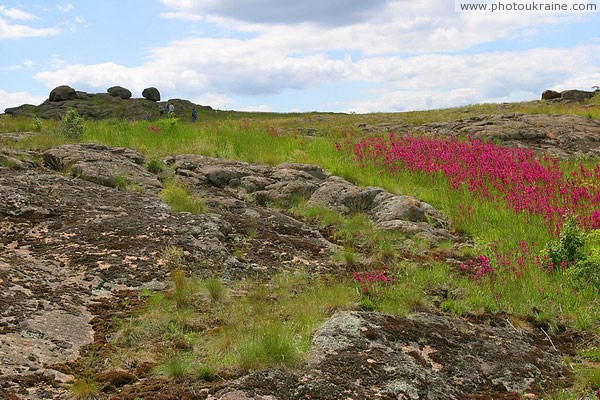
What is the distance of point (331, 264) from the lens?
7203mm

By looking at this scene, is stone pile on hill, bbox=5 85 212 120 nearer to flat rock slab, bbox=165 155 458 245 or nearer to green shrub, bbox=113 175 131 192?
flat rock slab, bbox=165 155 458 245

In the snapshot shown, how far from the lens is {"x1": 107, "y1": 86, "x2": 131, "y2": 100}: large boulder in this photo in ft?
321

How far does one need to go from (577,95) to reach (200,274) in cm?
3984

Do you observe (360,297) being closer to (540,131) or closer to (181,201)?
(181,201)

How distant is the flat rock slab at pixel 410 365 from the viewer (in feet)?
11.4

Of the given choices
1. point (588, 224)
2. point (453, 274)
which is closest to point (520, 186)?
point (588, 224)

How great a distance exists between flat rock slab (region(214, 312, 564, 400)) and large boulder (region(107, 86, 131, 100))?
100821mm

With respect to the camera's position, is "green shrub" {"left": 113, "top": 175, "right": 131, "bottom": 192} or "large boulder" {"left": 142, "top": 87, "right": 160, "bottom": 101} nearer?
"green shrub" {"left": 113, "top": 175, "right": 131, "bottom": 192}

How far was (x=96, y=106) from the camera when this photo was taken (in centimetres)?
8156

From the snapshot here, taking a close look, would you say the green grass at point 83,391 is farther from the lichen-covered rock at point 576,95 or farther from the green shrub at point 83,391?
the lichen-covered rock at point 576,95

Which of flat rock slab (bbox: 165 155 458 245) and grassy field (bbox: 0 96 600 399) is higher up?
flat rock slab (bbox: 165 155 458 245)

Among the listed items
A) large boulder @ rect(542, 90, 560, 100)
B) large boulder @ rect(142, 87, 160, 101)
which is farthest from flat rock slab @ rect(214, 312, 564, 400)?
large boulder @ rect(142, 87, 160, 101)

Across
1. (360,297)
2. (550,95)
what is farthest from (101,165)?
(550,95)

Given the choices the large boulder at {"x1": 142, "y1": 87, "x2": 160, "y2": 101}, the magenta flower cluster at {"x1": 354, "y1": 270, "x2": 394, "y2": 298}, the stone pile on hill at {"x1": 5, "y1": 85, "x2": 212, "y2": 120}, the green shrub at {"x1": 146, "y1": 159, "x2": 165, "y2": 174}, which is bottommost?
the magenta flower cluster at {"x1": 354, "y1": 270, "x2": 394, "y2": 298}
